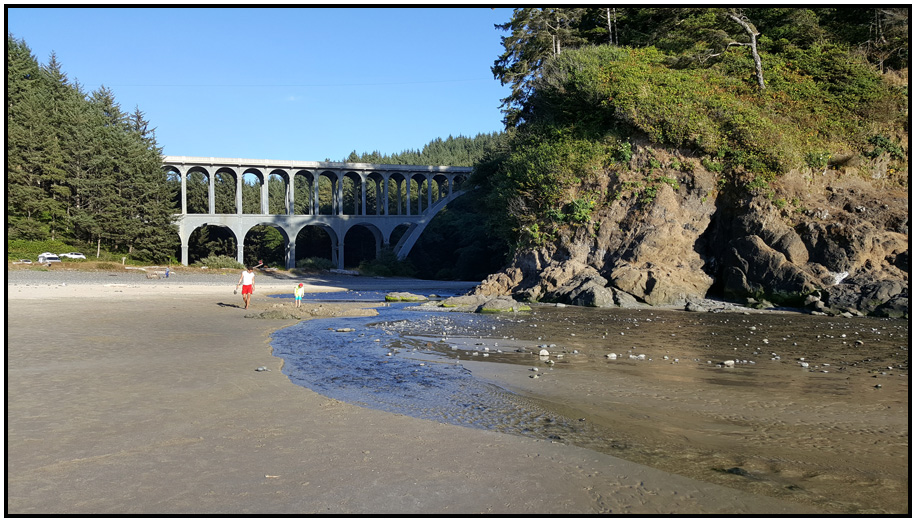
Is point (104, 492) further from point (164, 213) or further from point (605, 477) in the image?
point (164, 213)

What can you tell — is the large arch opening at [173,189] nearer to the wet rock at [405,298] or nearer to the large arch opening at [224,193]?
the large arch opening at [224,193]

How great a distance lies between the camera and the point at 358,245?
79375 millimetres

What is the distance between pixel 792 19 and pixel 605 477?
39.7 m

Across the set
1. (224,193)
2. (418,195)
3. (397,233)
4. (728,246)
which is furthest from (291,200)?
(728,246)

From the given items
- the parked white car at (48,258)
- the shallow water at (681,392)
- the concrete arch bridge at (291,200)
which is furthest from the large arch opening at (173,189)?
the shallow water at (681,392)

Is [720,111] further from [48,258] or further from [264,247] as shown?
[264,247]

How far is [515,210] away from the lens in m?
32.9

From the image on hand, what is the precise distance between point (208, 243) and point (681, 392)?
64.5 m

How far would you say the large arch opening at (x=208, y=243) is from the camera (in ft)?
213

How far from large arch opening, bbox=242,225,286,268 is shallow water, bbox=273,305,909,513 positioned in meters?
59.5

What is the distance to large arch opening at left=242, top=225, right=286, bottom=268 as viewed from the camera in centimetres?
7288

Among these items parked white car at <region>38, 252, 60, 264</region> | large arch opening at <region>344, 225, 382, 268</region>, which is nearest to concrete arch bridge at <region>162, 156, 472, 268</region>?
large arch opening at <region>344, 225, 382, 268</region>

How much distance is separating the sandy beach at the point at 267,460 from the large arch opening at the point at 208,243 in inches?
2324

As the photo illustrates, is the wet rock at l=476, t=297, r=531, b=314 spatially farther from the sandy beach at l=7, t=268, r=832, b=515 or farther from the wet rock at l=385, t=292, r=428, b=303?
the sandy beach at l=7, t=268, r=832, b=515
